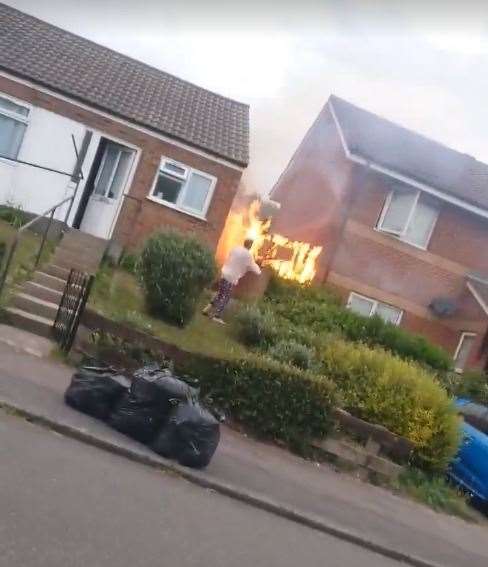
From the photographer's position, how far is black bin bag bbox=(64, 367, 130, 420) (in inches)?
274

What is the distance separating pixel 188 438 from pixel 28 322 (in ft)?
13.2

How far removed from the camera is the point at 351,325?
51.7ft

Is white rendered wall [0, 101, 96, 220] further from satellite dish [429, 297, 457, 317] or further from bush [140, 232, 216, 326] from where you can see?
satellite dish [429, 297, 457, 317]

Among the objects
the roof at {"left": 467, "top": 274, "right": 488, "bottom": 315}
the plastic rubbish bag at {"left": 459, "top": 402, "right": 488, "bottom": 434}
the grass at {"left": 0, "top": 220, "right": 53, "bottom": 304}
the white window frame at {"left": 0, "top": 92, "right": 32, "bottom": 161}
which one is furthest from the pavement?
the roof at {"left": 467, "top": 274, "right": 488, "bottom": 315}

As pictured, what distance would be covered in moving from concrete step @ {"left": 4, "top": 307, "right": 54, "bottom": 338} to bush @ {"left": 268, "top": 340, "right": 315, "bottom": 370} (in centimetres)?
320

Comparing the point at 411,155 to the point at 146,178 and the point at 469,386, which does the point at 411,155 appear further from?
the point at 146,178

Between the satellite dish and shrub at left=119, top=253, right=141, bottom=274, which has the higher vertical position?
the satellite dish

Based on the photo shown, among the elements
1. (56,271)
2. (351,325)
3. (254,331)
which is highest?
(351,325)

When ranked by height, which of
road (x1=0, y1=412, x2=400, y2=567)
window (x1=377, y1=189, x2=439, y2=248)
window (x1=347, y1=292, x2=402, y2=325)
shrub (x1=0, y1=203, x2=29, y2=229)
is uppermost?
window (x1=377, y1=189, x2=439, y2=248)

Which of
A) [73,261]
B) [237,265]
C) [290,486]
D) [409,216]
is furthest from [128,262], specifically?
[290,486]

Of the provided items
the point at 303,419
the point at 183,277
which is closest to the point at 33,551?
the point at 303,419

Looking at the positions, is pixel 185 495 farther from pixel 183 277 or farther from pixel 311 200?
pixel 311 200

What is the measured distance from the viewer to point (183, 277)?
34.9 feet

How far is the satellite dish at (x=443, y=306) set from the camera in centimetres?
1900
